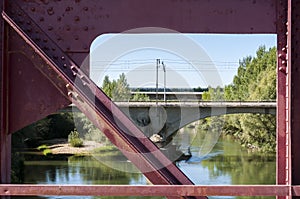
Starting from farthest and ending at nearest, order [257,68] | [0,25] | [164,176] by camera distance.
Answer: [257,68]
[0,25]
[164,176]

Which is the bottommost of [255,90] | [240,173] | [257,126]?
[240,173]

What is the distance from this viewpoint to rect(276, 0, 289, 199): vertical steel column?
327 centimetres

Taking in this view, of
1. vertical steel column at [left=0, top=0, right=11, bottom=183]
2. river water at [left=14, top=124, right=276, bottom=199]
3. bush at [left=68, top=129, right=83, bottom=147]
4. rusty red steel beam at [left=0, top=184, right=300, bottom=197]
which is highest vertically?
vertical steel column at [left=0, top=0, right=11, bottom=183]

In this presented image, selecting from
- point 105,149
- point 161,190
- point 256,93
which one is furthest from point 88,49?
point 256,93

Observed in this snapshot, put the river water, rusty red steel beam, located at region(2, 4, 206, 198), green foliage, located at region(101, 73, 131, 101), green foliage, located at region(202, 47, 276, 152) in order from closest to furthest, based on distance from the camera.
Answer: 1. rusty red steel beam, located at region(2, 4, 206, 198)
2. the river water
3. green foliage, located at region(101, 73, 131, 101)
4. green foliage, located at region(202, 47, 276, 152)

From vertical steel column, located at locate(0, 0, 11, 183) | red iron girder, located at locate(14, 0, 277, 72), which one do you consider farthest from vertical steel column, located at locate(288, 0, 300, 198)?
vertical steel column, located at locate(0, 0, 11, 183)

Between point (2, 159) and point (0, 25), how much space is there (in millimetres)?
928

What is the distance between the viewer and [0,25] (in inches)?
133

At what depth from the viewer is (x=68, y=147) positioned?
4644cm

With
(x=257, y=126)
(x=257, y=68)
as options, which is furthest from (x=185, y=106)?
(x=257, y=68)

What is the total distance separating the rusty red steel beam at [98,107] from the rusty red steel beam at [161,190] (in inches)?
4.2

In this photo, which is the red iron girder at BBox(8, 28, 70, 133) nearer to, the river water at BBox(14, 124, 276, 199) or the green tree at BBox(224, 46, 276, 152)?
the river water at BBox(14, 124, 276, 199)

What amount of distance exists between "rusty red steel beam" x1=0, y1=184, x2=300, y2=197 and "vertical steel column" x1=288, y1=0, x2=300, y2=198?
0.26 meters

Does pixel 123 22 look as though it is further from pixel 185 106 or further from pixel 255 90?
pixel 255 90
